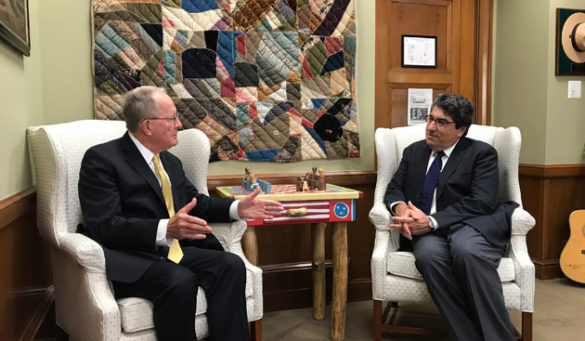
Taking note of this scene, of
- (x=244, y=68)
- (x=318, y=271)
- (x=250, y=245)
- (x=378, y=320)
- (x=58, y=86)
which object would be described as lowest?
(x=378, y=320)

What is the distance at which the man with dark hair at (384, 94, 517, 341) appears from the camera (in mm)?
2250

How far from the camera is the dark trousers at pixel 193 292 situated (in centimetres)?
183

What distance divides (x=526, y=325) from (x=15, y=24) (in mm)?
2706

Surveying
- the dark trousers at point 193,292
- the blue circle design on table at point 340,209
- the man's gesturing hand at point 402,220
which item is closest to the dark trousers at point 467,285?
the man's gesturing hand at point 402,220

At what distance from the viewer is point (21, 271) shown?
204cm

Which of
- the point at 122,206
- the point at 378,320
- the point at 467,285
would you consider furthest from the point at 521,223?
the point at 122,206

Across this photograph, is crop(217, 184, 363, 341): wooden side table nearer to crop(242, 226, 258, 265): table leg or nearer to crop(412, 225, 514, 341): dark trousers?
crop(242, 226, 258, 265): table leg

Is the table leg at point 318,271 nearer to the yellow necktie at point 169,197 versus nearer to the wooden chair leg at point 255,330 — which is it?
the wooden chair leg at point 255,330

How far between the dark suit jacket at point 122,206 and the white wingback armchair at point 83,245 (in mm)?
76

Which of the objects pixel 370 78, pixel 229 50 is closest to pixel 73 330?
pixel 229 50

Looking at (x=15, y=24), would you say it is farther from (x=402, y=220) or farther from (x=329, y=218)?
(x=402, y=220)

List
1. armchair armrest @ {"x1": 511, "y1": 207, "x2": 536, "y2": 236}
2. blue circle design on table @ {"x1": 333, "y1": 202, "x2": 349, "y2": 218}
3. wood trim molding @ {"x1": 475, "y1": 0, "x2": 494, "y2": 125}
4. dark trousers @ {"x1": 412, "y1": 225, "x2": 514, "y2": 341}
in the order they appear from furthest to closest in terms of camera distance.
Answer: wood trim molding @ {"x1": 475, "y1": 0, "x2": 494, "y2": 125} → blue circle design on table @ {"x1": 333, "y1": 202, "x2": 349, "y2": 218} → armchair armrest @ {"x1": 511, "y1": 207, "x2": 536, "y2": 236} → dark trousers @ {"x1": 412, "y1": 225, "x2": 514, "y2": 341}

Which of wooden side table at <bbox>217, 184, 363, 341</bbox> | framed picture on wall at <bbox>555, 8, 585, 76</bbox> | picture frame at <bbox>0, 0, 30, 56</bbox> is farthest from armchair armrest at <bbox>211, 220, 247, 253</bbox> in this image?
framed picture on wall at <bbox>555, 8, 585, 76</bbox>

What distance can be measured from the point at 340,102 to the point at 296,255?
107 cm
